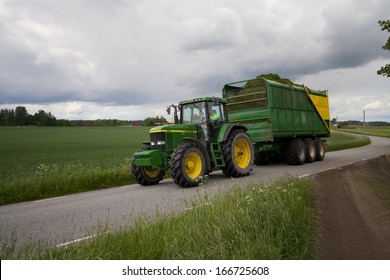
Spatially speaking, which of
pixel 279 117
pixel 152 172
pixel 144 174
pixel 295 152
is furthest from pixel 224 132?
pixel 295 152

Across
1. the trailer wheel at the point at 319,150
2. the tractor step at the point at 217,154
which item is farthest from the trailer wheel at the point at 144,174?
the trailer wheel at the point at 319,150

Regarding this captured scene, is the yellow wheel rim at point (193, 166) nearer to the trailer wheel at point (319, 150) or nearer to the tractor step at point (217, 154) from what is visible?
the tractor step at point (217, 154)

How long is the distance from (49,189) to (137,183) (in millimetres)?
2466

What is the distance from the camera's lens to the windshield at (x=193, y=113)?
386 inches

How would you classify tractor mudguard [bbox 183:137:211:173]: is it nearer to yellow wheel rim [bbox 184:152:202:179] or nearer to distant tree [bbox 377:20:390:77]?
yellow wheel rim [bbox 184:152:202:179]

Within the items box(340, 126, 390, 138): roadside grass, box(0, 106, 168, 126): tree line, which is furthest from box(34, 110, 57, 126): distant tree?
box(340, 126, 390, 138): roadside grass

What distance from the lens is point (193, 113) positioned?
9930mm

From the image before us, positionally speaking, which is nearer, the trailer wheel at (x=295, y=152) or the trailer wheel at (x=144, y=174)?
the trailer wheel at (x=144, y=174)

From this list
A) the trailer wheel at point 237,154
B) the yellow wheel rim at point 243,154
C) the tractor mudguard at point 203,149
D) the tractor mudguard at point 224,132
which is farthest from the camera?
the yellow wheel rim at point 243,154

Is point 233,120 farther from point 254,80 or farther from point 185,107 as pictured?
point 185,107

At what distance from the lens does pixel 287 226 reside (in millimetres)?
3895

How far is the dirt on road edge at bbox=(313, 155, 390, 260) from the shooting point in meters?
3.68

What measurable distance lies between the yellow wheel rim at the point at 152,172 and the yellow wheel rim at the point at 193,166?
118cm

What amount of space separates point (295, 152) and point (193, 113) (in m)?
5.55
